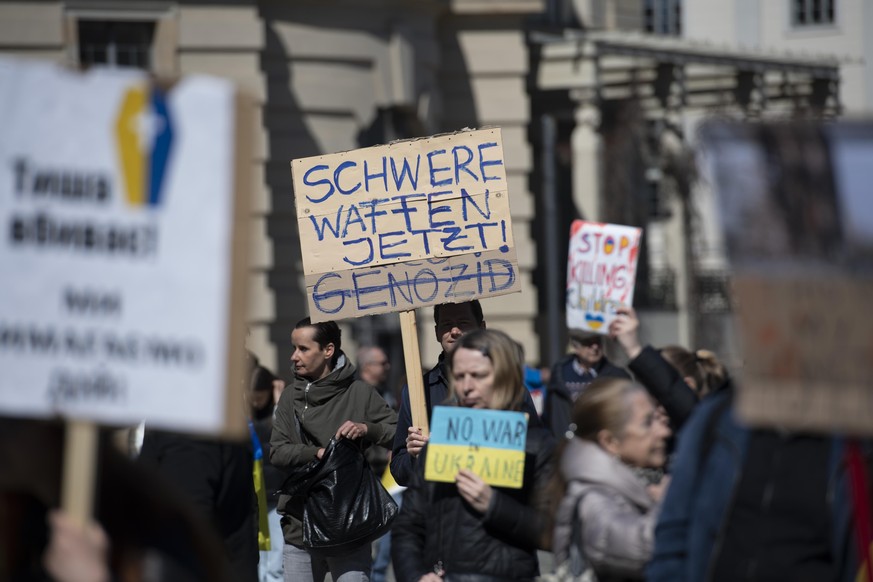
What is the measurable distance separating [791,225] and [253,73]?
13.9 m

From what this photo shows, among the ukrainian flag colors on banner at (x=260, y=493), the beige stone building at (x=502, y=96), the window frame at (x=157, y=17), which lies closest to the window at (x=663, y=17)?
the beige stone building at (x=502, y=96)

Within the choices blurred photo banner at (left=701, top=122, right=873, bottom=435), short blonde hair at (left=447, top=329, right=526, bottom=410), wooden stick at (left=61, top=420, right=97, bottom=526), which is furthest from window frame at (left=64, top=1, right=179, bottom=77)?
wooden stick at (left=61, top=420, right=97, bottom=526)

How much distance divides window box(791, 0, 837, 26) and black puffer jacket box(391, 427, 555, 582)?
3298 cm

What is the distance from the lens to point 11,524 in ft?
13.5

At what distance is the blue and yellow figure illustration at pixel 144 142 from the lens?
165 inches

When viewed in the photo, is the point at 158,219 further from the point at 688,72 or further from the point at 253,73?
the point at 688,72

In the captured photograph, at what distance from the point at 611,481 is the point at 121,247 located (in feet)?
5.85

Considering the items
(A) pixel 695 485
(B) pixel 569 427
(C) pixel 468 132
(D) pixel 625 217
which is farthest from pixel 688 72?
(A) pixel 695 485

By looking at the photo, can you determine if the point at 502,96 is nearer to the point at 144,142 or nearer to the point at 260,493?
the point at 260,493

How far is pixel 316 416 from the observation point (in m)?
7.72

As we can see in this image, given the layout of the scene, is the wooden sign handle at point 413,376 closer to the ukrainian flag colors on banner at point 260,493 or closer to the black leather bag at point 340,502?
the black leather bag at point 340,502

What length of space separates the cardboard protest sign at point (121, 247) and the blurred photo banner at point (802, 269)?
4.44ft

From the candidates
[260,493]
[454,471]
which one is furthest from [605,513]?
[260,493]

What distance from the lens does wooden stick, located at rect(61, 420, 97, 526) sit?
389 cm
